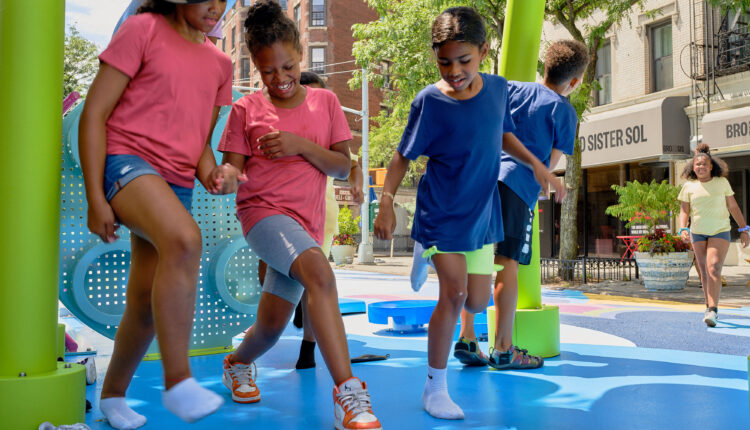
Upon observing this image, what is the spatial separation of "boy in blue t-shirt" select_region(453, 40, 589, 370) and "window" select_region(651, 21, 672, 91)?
14.7 m

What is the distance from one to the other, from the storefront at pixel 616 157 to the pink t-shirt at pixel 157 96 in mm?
14389

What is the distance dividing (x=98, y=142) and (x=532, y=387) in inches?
96.8

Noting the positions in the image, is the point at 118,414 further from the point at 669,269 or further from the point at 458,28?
the point at 669,269

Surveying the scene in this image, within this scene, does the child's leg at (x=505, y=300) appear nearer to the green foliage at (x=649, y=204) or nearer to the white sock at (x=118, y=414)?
the white sock at (x=118, y=414)

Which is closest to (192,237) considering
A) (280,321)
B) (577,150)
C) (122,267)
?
(280,321)

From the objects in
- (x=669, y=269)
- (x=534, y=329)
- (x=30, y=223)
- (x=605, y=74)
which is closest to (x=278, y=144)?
(x=30, y=223)

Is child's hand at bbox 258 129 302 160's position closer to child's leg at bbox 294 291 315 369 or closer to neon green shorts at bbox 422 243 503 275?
neon green shorts at bbox 422 243 503 275

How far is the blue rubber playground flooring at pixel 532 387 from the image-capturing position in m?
2.80

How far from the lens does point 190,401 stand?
2.00 m

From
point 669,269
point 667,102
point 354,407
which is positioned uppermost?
point 667,102

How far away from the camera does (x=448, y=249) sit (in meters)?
3.03

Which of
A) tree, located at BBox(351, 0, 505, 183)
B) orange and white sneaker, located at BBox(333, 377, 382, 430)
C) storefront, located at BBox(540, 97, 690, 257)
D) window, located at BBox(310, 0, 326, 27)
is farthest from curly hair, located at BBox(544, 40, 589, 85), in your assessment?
window, located at BBox(310, 0, 326, 27)

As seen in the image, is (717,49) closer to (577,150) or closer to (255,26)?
(577,150)

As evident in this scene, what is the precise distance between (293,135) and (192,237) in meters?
0.73
